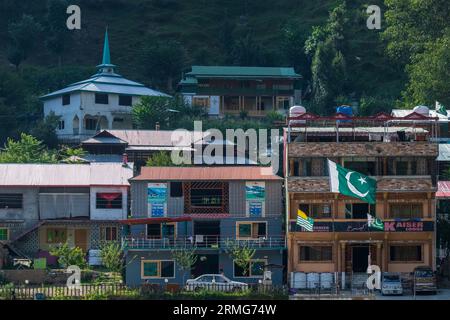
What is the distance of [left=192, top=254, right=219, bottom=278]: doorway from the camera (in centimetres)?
8688

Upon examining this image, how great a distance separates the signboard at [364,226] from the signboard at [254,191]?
410 centimetres

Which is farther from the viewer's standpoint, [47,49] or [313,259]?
[47,49]

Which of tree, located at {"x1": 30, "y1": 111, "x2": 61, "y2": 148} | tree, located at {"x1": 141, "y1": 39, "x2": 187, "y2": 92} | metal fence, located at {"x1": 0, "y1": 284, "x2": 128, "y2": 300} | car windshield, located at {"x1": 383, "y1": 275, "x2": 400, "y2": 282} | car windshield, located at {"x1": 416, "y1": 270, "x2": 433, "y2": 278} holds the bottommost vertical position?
metal fence, located at {"x1": 0, "y1": 284, "x2": 128, "y2": 300}

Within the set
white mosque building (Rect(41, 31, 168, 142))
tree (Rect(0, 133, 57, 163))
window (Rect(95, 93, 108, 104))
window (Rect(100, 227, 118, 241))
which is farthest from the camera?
window (Rect(95, 93, 108, 104))

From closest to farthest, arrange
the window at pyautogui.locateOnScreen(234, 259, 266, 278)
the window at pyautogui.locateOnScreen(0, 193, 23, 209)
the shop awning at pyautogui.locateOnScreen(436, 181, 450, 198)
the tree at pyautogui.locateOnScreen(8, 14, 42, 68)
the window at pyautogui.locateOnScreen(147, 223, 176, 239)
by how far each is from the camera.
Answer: the window at pyautogui.locateOnScreen(234, 259, 266, 278) → the window at pyautogui.locateOnScreen(147, 223, 176, 239) → the window at pyautogui.locateOnScreen(0, 193, 23, 209) → the shop awning at pyautogui.locateOnScreen(436, 181, 450, 198) → the tree at pyautogui.locateOnScreen(8, 14, 42, 68)

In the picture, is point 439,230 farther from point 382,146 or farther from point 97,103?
point 97,103

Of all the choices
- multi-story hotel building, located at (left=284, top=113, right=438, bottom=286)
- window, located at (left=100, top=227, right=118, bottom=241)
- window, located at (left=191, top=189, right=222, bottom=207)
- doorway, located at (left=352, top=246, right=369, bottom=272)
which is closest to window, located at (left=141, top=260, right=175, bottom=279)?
window, located at (left=191, top=189, right=222, bottom=207)

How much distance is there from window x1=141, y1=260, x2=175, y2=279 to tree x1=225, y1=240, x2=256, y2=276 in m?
3.58

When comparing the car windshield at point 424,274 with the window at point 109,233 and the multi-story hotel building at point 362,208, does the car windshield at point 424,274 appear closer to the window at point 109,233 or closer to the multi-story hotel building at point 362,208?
the multi-story hotel building at point 362,208

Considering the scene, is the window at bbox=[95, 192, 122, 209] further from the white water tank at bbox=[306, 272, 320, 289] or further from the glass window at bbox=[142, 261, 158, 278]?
the white water tank at bbox=[306, 272, 320, 289]
